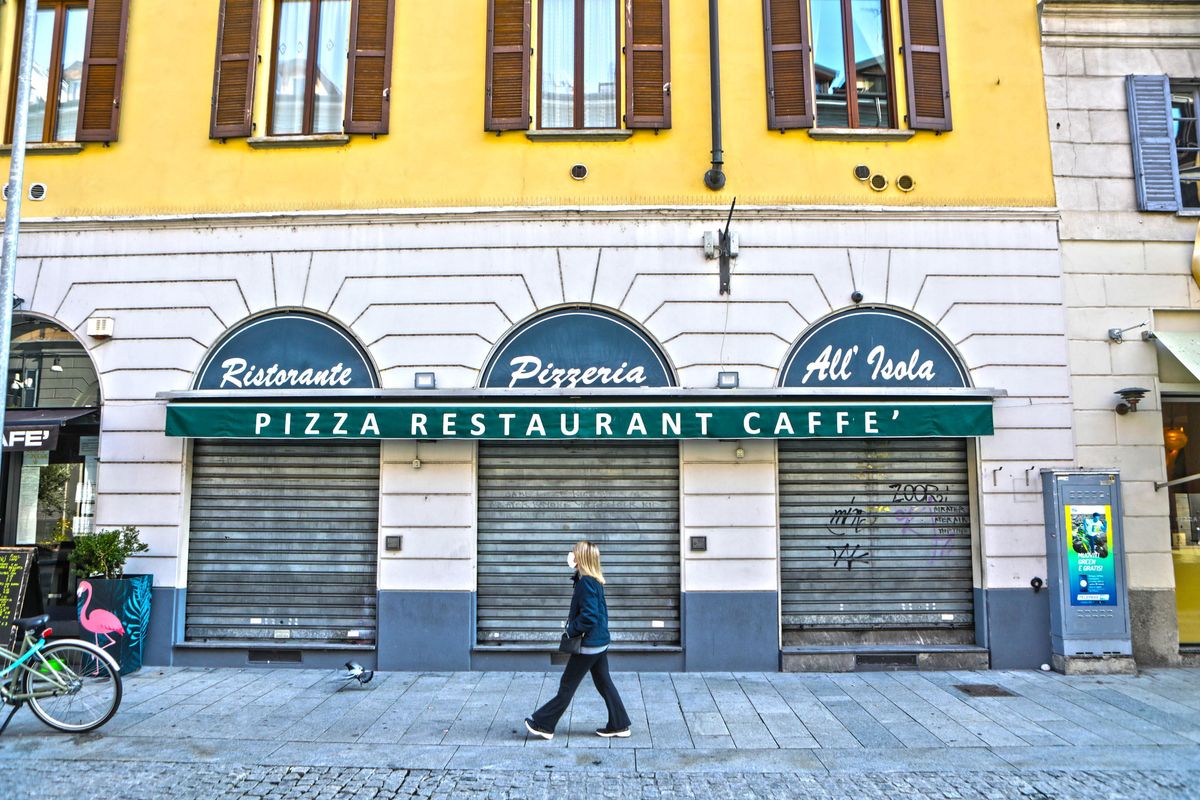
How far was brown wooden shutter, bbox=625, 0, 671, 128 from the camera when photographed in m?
9.92

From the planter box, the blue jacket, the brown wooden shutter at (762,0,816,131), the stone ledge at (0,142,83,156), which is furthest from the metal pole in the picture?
the brown wooden shutter at (762,0,816,131)

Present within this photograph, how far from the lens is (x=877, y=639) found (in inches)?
373

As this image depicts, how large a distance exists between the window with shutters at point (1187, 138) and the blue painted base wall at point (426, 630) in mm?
10315

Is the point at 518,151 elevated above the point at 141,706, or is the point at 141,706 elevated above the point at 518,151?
the point at 518,151

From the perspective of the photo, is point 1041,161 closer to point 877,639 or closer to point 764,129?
point 764,129

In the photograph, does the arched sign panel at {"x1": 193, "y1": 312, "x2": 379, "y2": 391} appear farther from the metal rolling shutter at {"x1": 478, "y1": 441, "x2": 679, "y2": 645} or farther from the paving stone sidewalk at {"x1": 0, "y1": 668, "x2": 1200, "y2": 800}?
the paving stone sidewalk at {"x1": 0, "y1": 668, "x2": 1200, "y2": 800}

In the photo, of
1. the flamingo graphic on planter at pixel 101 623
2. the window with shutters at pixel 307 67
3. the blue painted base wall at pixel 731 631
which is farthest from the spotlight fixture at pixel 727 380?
the flamingo graphic on planter at pixel 101 623

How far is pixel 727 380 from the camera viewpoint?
9531 millimetres

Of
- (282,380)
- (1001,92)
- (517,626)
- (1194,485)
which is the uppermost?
(1001,92)

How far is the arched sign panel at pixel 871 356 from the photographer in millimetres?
9617

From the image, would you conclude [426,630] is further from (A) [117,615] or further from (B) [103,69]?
(B) [103,69]

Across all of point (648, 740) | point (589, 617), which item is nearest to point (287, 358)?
point (589, 617)

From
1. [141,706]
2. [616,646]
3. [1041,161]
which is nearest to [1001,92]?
[1041,161]

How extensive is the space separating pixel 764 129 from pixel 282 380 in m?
6.72
